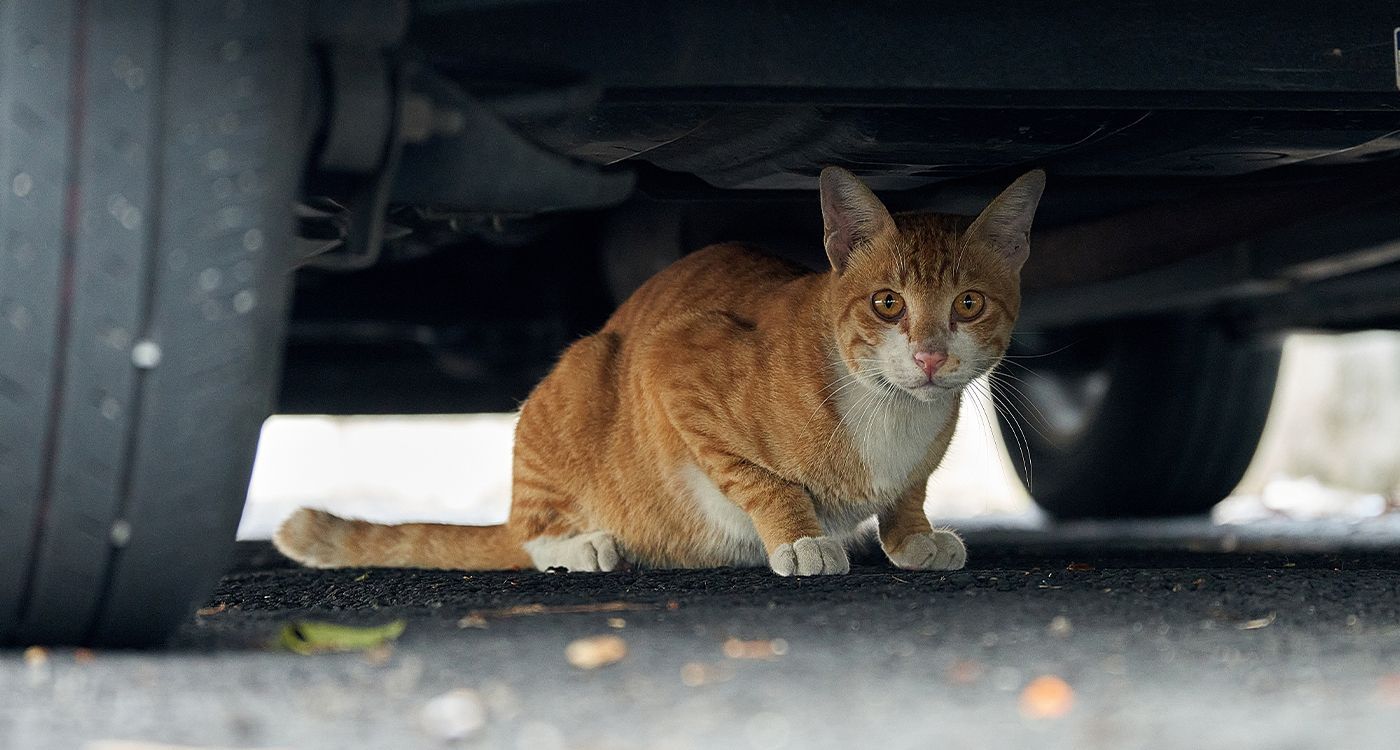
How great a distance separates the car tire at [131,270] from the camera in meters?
1.42

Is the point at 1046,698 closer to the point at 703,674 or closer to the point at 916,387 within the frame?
the point at 703,674

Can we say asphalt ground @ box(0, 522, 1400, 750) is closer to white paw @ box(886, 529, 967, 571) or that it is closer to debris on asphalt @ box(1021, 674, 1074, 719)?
debris on asphalt @ box(1021, 674, 1074, 719)

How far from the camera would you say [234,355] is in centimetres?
148

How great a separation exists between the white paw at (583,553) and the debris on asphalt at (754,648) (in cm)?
124

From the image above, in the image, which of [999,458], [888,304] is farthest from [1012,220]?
[999,458]

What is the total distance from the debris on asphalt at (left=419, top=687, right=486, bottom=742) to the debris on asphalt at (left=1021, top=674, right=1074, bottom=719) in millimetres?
473

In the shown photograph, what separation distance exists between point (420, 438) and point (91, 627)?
28.7 feet

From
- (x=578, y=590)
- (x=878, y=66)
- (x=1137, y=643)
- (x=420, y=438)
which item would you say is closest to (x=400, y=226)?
(x=578, y=590)

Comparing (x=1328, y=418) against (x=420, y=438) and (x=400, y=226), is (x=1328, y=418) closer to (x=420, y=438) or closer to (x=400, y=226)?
(x=420, y=438)

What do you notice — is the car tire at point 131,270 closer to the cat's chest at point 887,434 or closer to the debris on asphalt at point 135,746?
the debris on asphalt at point 135,746

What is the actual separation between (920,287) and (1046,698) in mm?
1513

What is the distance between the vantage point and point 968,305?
2.77m

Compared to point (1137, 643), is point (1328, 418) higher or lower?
lower

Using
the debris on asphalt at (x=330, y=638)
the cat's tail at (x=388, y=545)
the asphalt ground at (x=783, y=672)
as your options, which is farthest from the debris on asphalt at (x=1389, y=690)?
the cat's tail at (x=388, y=545)
